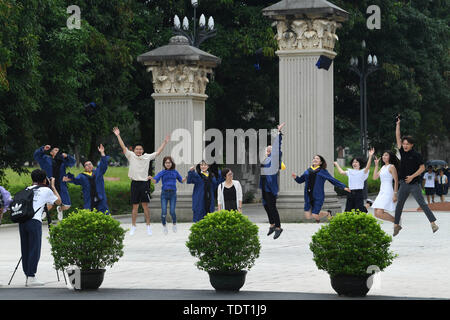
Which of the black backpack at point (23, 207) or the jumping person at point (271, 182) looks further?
the jumping person at point (271, 182)

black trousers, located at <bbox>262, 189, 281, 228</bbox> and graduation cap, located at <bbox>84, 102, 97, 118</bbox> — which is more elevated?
graduation cap, located at <bbox>84, 102, 97, 118</bbox>

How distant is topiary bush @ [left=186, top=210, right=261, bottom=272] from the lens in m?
11.2

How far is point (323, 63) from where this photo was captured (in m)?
24.8

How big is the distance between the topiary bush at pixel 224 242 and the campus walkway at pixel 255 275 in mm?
354

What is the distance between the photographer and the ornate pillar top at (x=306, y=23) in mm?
24844

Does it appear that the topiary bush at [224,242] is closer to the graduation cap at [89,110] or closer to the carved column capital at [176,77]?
the carved column capital at [176,77]

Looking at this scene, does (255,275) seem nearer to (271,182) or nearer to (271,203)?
(271,182)

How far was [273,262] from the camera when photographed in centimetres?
1503

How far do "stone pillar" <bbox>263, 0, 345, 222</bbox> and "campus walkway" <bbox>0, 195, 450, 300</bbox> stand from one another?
476 cm

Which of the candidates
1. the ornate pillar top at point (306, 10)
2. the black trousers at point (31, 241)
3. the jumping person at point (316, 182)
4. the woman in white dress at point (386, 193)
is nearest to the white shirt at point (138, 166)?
the jumping person at point (316, 182)

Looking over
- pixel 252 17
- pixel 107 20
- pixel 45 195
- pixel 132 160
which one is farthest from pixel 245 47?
pixel 45 195

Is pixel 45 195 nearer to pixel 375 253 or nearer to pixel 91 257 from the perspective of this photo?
pixel 91 257

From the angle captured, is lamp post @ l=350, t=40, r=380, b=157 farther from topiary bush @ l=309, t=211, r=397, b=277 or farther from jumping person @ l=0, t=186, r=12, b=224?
topiary bush @ l=309, t=211, r=397, b=277

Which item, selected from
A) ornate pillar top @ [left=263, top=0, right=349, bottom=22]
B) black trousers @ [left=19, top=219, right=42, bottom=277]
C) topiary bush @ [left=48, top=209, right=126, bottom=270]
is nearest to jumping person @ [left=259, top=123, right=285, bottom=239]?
ornate pillar top @ [left=263, top=0, right=349, bottom=22]
